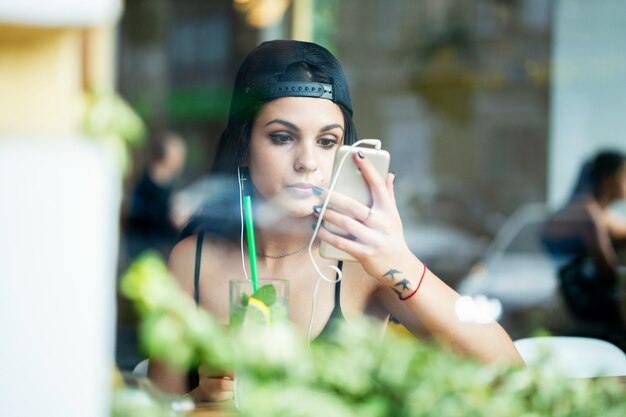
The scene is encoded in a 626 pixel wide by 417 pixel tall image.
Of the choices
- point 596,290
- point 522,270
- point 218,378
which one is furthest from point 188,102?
point 218,378

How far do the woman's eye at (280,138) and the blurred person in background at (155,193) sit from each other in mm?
4554

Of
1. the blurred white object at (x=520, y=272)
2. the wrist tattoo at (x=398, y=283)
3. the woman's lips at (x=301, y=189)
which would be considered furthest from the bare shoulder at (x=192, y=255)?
the blurred white object at (x=520, y=272)

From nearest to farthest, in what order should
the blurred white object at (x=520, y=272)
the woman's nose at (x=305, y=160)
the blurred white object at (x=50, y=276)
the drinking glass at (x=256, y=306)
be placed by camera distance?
the blurred white object at (x=50, y=276), the drinking glass at (x=256, y=306), the woman's nose at (x=305, y=160), the blurred white object at (x=520, y=272)

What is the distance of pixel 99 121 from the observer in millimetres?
1764

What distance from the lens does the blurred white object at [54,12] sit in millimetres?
1035

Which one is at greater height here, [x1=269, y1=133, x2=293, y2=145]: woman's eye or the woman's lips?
[x1=269, y1=133, x2=293, y2=145]: woman's eye

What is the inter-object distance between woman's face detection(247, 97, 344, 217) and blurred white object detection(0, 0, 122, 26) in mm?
579

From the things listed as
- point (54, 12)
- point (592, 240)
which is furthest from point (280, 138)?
point (592, 240)

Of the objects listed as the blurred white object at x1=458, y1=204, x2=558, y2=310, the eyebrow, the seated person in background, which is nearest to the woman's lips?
the eyebrow

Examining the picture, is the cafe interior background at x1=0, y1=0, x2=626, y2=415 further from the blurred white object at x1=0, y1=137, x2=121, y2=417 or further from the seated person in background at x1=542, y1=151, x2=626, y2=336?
the seated person in background at x1=542, y1=151, x2=626, y2=336

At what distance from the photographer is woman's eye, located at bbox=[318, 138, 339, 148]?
1595 millimetres

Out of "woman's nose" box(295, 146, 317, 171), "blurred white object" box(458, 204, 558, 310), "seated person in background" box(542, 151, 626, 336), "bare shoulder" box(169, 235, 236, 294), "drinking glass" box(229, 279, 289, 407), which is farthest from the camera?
"blurred white object" box(458, 204, 558, 310)

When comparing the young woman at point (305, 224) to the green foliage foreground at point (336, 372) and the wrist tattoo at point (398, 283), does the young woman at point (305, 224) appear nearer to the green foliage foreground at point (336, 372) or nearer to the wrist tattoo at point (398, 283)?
the wrist tattoo at point (398, 283)

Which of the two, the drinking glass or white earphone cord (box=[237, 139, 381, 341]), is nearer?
the drinking glass
